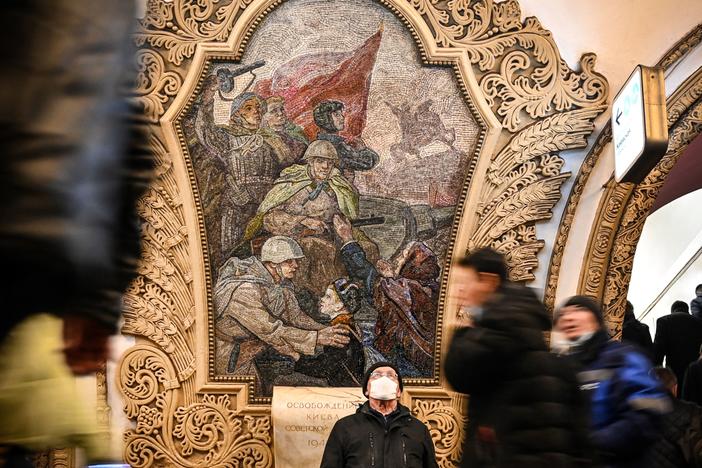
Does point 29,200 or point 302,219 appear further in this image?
point 302,219

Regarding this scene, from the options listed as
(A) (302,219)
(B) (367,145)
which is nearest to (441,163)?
(B) (367,145)

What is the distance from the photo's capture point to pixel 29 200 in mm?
627

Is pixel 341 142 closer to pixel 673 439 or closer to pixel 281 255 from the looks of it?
pixel 281 255

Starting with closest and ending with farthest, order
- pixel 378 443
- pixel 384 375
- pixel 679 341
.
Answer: pixel 378 443 < pixel 384 375 < pixel 679 341

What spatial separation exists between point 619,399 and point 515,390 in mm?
1036

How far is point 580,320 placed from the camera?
14.2 ft

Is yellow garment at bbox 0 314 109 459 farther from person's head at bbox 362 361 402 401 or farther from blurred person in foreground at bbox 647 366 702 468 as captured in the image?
person's head at bbox 362 361 402 401

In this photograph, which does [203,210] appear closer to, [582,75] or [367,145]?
[367,145]

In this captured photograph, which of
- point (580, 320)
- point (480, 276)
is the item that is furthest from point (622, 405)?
point (480, 276)

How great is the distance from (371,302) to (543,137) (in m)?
1.82

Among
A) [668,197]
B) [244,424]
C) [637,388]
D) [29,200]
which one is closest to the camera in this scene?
[29,200]

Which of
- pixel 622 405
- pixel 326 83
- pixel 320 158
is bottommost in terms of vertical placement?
pixel 622 405

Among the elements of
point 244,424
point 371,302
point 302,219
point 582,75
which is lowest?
point 244,424

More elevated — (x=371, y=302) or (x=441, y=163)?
(x=441, y=163)
